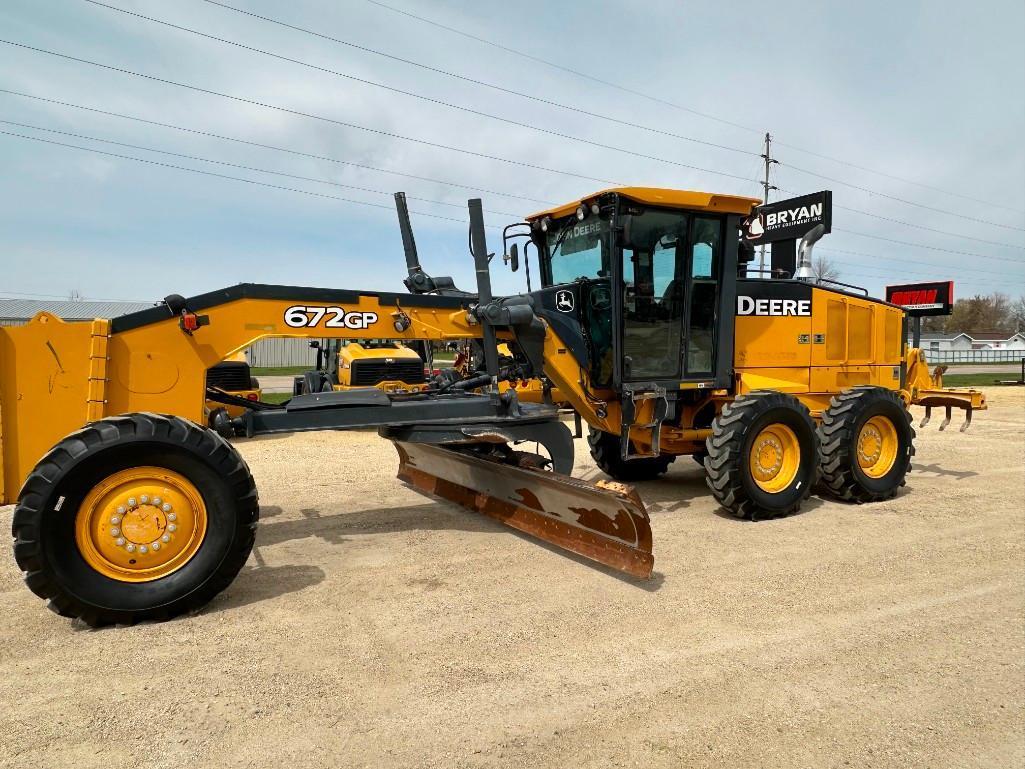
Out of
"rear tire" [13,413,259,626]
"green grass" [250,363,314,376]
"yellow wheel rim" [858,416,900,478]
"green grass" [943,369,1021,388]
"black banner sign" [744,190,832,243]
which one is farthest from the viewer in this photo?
"green grass" [250,363,314,376]

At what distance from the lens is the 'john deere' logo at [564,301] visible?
6613 millimetres

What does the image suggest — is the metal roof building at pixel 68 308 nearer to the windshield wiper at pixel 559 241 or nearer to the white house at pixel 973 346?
the windshield wiper at pixel 559 241

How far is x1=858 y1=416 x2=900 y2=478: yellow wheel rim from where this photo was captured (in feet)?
23.9

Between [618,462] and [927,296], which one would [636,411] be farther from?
[927,296]

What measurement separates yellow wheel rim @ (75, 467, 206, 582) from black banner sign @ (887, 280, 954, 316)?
15103 mm

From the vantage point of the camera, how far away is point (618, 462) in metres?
8.25

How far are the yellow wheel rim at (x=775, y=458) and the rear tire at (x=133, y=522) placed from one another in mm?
4441

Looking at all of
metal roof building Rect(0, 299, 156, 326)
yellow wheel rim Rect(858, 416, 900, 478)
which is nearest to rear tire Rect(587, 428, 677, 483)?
yellow wheel rim Rect(858, 416, 900, 478)

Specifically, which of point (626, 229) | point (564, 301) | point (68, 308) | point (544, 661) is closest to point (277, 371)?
point (68, 308)

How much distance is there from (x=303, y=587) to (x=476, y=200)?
10.1 ft

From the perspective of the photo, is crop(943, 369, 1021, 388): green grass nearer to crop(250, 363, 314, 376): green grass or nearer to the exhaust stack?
the exhaust stack

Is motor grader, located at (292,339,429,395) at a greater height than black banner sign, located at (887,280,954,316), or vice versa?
black banner sign, located at (887,280,954,316)

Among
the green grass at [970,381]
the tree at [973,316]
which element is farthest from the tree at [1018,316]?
the green grass at [970,381]

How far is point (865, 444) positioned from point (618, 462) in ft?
8.57
